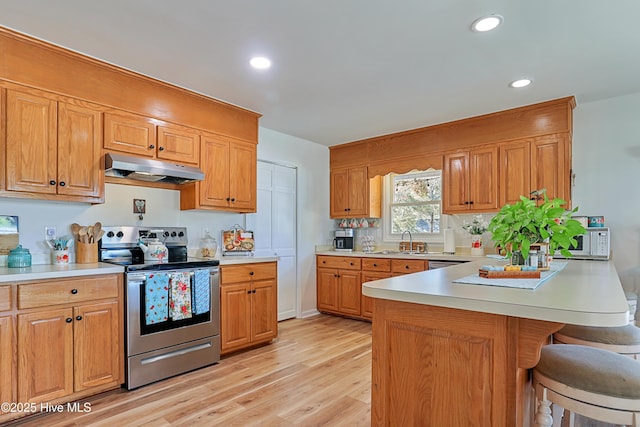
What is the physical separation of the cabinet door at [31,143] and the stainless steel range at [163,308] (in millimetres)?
665

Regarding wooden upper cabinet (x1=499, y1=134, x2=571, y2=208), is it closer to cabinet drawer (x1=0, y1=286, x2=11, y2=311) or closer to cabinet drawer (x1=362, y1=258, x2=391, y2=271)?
cabinet drawer (x1=362, y1=258, x2=391, y2=271)

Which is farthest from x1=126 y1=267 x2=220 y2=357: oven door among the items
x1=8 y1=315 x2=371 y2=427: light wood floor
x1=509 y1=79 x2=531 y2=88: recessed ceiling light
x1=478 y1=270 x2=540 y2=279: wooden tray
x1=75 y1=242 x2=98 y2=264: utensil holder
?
x1=509 y1=79 x2=531 y2=88: recessed ceiling light

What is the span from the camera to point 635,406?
1157 mm

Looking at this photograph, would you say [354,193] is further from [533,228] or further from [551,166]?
[533,228]

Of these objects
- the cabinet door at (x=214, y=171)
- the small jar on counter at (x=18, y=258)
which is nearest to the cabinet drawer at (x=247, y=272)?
the cabinet door at (x=214, y=171)

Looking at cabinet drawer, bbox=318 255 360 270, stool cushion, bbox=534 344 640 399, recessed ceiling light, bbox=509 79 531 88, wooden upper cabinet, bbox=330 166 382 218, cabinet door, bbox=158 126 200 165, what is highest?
recessed ceiling light, bbox=509 79 531 88

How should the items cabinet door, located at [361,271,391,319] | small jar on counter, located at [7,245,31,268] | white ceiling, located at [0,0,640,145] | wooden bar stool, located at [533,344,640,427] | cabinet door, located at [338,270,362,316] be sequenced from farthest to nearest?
cabinet door, located at [338,270,362,316], cabinet door, located at [361,271,391,319], small jar on counter, located at [7,245,31,268], white ceiling, located at [0,0,640,145], wooden bar stool, located at [533,344,640,427]

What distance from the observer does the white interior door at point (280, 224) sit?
14.5 ft

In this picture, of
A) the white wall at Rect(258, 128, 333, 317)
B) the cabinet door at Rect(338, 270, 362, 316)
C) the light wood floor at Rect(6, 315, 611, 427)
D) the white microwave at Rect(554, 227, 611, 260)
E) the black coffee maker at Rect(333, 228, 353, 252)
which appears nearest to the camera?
the light wood floor at Rect(6, 315, 611, 427)

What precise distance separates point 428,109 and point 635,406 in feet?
10.2

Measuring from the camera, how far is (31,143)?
2461 mm

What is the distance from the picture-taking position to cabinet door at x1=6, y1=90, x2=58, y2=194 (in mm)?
2373

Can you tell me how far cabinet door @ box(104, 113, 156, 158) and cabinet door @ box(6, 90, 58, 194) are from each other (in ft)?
1.17

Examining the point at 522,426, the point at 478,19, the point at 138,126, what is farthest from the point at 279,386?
the point at 478,19
